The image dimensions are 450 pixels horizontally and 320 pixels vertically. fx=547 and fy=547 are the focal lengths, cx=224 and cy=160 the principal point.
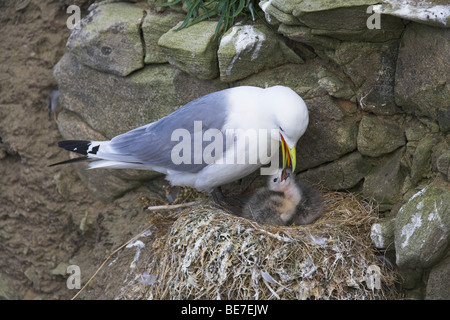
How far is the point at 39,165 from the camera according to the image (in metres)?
4.51

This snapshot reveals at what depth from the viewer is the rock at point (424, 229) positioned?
108 inches

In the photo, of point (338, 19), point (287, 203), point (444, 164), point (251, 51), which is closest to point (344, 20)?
point (338, 19)

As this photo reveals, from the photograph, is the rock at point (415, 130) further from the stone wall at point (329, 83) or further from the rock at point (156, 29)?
the rock at point (156, 29)

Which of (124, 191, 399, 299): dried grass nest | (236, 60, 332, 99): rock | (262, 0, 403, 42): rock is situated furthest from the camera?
(236, 60, 332, 99): rock

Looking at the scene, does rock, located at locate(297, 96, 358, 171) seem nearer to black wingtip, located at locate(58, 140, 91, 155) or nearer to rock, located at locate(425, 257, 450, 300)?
rock, located at locate(425, 257, 450, 300)

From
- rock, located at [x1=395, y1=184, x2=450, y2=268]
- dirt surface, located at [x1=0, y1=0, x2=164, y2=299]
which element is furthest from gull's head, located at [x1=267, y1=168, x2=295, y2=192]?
dirt surface, located at [x1=0, y1=0, x2=164, y2=299]

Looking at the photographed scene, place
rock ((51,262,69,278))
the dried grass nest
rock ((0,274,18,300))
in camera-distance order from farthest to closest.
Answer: rock ((0,274,18,300))
rock ((51,262,69,278))
the dried grass nest

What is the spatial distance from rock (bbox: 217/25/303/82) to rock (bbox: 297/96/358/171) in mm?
326

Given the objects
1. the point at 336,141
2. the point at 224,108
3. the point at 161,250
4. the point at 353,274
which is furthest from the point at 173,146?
the point at 353,274

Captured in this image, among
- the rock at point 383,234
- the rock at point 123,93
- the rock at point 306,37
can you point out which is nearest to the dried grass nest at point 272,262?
the rock at point 383,234

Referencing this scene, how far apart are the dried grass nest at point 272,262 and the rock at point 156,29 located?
4.00 ft

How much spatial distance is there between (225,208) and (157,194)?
2.46 feet

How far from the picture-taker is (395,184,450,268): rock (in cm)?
274

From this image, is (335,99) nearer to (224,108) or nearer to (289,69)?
(289,69)
